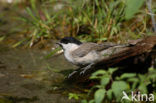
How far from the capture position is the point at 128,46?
4.14 meters

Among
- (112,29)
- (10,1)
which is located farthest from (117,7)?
(10,1)

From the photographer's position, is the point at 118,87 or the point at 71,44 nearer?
the point at 118,87

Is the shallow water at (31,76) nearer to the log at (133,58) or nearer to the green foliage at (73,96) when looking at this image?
the green foliage at (73,96)

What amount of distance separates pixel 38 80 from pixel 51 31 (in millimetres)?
2096

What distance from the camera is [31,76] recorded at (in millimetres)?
4812

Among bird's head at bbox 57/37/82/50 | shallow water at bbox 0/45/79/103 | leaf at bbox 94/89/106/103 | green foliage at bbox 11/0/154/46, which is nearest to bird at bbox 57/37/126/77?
bird's head at bbox 57/37/82/50

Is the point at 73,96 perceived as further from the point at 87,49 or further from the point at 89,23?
the point at 89,23

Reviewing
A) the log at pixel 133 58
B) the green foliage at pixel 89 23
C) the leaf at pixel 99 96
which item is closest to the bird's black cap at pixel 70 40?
the log at pixel 133 58

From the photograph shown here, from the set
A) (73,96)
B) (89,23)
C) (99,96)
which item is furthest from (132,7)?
(89,23)

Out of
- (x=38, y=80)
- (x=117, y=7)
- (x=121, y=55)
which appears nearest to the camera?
(x=121, y=55)

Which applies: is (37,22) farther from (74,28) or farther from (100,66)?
(100,66)

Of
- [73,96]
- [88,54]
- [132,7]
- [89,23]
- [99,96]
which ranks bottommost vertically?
[99,96]

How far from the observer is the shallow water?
3.92 m

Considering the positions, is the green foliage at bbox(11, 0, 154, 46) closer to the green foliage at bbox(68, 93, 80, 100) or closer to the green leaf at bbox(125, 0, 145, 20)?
the green foliage at bbox(68, 93, 80, 100)
